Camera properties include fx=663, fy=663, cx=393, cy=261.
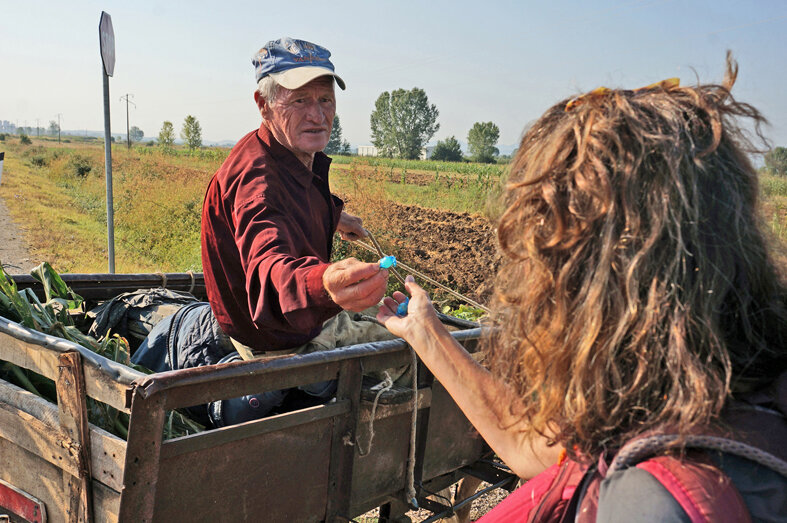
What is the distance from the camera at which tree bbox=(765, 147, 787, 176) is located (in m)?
1.43

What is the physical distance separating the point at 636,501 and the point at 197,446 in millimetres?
1260

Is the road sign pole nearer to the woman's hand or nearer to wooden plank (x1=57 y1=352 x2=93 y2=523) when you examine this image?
wooden plank (x1=57 y1=352 x2=93 y2=523)

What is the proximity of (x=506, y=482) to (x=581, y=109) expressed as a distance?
2.26 m

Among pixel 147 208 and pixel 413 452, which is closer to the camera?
pixel 413 452

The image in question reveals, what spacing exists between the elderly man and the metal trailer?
0.98ft

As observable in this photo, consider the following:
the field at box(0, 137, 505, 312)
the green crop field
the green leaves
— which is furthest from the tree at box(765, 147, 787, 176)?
the green crop field

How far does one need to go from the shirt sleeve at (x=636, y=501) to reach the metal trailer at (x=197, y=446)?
45.7 inches

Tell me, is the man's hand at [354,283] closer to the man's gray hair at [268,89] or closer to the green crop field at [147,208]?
the man's gray hair at [268,89]

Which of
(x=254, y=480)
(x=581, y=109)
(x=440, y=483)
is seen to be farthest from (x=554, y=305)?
(x=440, y=483)

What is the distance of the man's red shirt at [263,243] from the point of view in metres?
2.14

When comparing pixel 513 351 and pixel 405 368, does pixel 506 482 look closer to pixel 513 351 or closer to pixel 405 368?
pixel 405 368

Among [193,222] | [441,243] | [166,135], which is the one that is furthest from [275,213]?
[166,135]

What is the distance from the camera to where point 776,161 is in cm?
152

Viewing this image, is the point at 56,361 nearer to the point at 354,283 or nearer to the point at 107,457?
the point at 107,457
